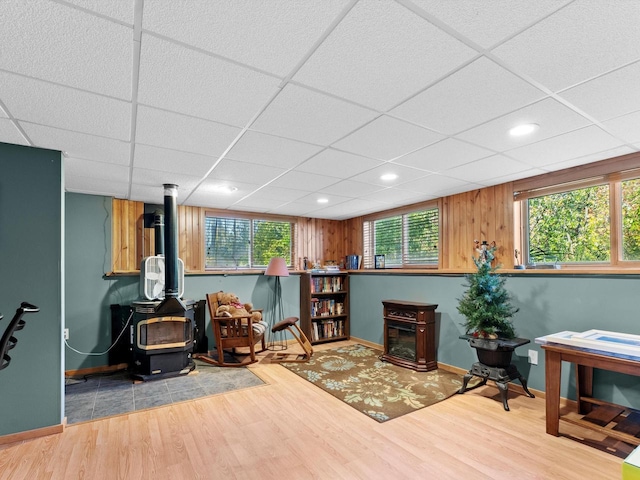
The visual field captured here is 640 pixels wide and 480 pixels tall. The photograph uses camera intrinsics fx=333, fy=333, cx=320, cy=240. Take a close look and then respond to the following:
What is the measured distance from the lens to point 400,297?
494 centimetres

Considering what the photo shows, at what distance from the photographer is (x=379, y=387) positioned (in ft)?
11.8

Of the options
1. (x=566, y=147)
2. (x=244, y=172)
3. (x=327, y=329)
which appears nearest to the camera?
(x=566, y=147)

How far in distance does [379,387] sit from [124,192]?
3.83 meters

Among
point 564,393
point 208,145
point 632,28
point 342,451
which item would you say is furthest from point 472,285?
point 208,145

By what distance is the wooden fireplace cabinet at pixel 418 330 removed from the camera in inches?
164

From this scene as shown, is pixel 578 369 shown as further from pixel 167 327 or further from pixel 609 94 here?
pixel 167 327

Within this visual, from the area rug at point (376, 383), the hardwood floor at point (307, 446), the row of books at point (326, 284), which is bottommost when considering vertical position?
the area rug at point (376, 383)

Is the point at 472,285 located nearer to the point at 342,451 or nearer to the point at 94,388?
the point at 342,451

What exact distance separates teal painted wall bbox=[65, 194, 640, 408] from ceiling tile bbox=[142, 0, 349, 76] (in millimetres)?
3219

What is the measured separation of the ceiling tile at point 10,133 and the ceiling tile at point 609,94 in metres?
3.47

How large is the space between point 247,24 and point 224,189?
2902mm

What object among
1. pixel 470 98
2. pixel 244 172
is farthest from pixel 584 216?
pixel 244 172

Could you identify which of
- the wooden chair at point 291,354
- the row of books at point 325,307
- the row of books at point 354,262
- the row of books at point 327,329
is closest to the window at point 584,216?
the row of books at point 354,262

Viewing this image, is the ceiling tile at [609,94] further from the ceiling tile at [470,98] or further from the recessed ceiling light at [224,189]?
the recessed ceiling light at [224,189]
